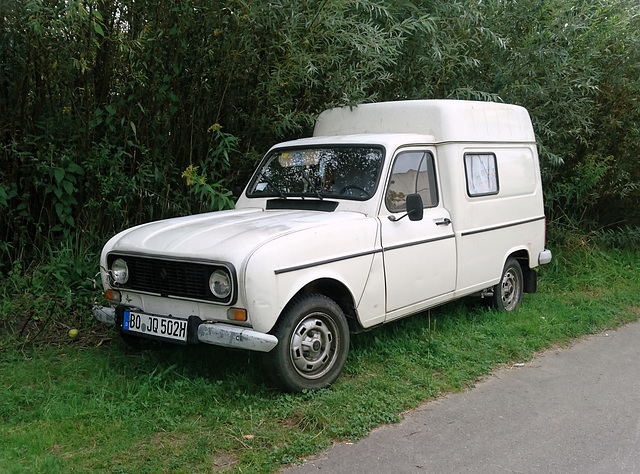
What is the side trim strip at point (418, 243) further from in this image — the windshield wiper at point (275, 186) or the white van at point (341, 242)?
the windshield wiper at point (275, 186)

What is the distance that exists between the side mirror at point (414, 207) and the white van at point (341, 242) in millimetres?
19

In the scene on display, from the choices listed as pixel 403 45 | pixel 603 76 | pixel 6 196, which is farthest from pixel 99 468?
pixel 603 76

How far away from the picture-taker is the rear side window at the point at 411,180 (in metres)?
5.55

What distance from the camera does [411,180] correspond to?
5.79 m

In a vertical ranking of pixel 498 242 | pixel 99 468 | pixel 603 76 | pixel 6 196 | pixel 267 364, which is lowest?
pixel 99 468

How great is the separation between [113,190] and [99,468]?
341 cm

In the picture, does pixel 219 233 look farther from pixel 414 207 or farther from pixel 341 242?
pixel 414 207

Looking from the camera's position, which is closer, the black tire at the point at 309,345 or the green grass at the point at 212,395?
the green grass at the point at 212,395

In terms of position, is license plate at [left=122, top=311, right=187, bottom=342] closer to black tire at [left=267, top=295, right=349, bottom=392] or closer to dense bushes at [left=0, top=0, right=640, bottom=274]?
black tire at [left=267, top=295, right=349, bottom=392]

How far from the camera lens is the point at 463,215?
241 inches

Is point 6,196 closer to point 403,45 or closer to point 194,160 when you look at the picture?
point 194,160

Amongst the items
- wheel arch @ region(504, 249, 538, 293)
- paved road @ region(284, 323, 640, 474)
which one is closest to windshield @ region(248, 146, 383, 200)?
paved road @ region(284, 323, 640, 474)

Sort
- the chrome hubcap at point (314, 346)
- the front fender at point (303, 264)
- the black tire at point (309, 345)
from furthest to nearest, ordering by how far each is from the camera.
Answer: the chrome hubcap at point (314, 346), the black tire at point (309, 345), the front fender at point (303, 264)

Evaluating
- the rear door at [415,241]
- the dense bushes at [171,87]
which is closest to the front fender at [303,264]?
the rear door at [415,241]
